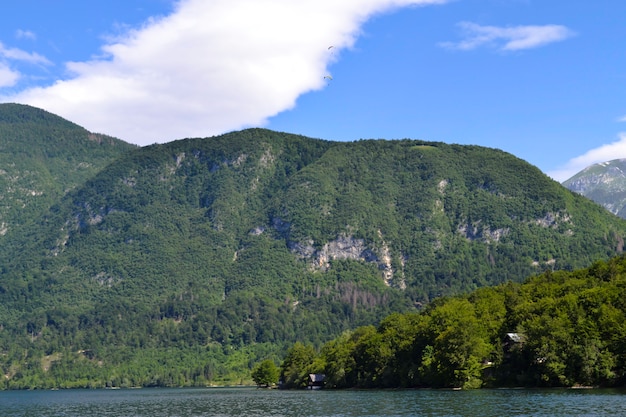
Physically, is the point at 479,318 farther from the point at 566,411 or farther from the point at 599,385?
the point at 566,411

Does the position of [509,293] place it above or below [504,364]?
above

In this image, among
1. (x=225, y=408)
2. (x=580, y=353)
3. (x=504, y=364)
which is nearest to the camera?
(x=580, y=353)

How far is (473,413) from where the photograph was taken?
104 m

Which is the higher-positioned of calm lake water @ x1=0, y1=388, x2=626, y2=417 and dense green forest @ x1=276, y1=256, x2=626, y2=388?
dense green forest @ x1=276, y1=256, x2=626, y2=388

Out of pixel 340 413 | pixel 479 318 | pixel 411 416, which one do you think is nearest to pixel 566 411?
pixel 411 416

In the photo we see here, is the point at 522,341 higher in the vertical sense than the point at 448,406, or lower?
higher

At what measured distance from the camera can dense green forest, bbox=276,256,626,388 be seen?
140875 millimetres

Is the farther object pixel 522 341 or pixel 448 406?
pixel 522 341

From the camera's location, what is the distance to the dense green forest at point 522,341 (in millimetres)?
140875

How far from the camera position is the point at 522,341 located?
15788cm

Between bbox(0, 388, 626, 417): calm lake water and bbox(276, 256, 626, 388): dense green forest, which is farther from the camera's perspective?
bbox(276, 256, 626, 388): dense green forest

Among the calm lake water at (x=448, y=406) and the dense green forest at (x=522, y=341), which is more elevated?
the dense green forest at (x=522, y=341)

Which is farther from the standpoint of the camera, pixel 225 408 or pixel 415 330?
pixel 415 330

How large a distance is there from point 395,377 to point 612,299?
183 feet
